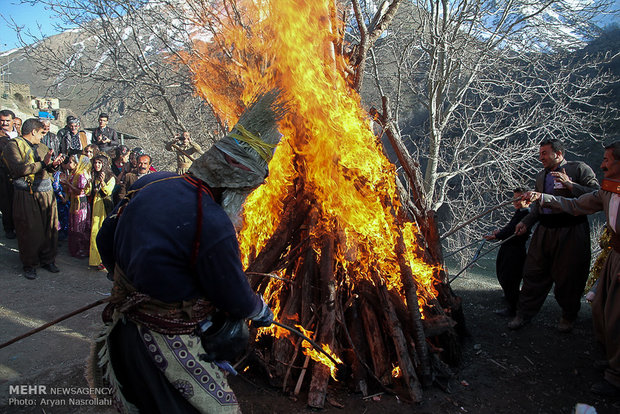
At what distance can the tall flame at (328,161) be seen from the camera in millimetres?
4074

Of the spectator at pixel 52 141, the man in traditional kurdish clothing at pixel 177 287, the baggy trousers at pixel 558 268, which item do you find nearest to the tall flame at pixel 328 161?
Result: the baggy trousers at pixel 558 268

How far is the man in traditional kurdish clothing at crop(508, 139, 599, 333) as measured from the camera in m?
4.55

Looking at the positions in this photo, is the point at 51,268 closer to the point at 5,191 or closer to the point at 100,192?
the point at 100,192

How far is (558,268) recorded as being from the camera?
15.4 feet

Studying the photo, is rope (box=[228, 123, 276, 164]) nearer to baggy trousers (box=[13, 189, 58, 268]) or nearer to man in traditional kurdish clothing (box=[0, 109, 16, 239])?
baggy trousers (box=[13, 189, 58, 268])

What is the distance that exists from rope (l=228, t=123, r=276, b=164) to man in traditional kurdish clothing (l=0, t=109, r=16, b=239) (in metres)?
6.66

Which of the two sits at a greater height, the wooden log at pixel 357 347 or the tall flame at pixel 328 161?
the tall flame at pixel 328 161

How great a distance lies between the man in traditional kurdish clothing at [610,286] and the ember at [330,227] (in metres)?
1.57

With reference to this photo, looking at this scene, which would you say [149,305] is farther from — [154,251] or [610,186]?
[610,186]

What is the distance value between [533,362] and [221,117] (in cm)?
596

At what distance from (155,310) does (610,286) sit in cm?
425

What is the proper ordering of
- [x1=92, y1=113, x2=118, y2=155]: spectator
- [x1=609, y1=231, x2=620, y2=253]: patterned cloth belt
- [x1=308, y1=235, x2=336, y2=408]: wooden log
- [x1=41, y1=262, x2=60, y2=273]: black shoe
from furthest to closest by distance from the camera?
[x1=92, y1=113, x2=118, y2=155]: spectator
[x1=41, y1=262, x2=60, y2=273]: black shoe
[x1=609, y1=231, x2=620, y2=253]: patterned cloth belt
[x1=308, y1=235, x2=336, y2=408]: wooden log

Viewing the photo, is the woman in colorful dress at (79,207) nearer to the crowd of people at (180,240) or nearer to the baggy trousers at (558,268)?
the crowd of people at (180,240)

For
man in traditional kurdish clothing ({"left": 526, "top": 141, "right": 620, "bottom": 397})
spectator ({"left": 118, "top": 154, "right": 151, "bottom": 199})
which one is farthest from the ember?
spectator ({"left": 118, "top": 154, "right": 151, "bottom": 199})
